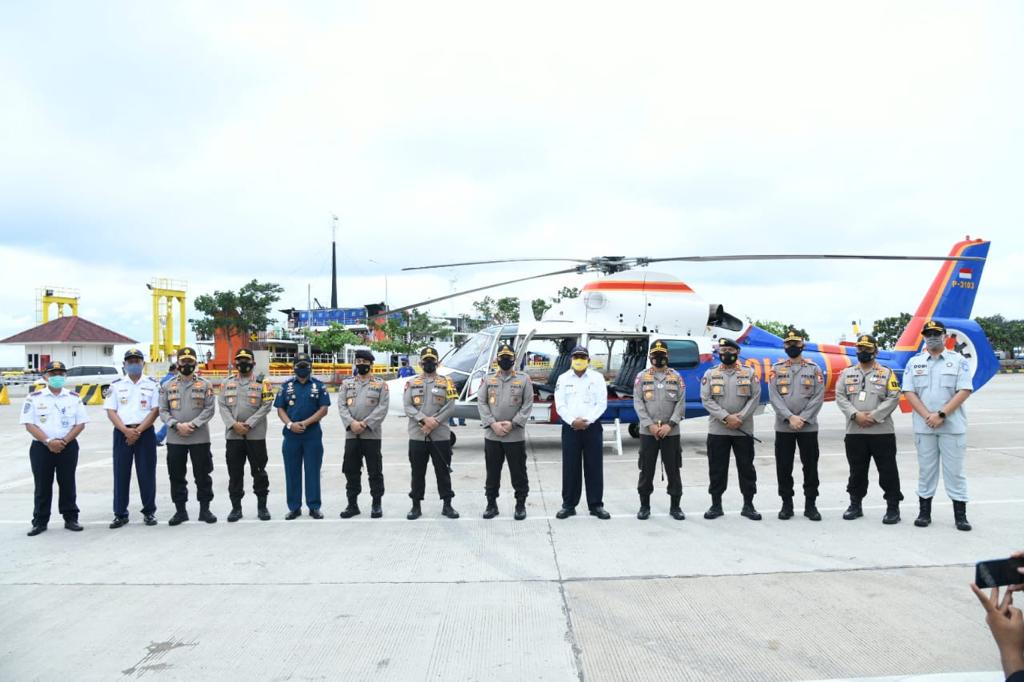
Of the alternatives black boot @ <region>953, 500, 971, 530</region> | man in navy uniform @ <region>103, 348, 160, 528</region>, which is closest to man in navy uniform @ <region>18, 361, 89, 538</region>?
man in navy uniform @ <region>103, 348, 160, 528</region>

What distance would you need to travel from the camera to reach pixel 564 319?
34.0 feet

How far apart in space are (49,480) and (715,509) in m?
5.79

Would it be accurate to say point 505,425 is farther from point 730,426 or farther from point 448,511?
point 730,426

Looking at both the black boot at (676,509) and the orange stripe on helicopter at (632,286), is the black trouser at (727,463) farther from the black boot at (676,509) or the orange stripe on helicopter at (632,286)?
the orange stripe on helicopter at (632,286)

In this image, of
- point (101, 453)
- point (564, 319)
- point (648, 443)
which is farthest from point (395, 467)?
point (101, 453)

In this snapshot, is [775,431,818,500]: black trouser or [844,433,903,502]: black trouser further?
[775,431,818,500]: black trouser

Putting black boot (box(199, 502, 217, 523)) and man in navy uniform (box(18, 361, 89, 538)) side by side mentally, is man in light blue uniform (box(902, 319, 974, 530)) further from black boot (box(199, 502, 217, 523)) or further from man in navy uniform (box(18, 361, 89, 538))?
man in navy uniform (box(18, 361, 89, 538))

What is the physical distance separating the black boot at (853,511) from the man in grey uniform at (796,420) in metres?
0.24

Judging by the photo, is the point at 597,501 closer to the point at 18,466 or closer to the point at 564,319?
the point at 564,319

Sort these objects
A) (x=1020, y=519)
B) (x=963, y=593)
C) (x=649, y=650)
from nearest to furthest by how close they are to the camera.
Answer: (x=649, y=650)
(x=963, y=593)
(x=1020, y=519)

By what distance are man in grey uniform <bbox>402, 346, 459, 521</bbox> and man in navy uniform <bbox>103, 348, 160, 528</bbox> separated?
2297mm

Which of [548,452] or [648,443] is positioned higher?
[648,443]

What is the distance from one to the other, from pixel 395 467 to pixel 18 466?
555 cm

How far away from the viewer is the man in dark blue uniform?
20.1ft
